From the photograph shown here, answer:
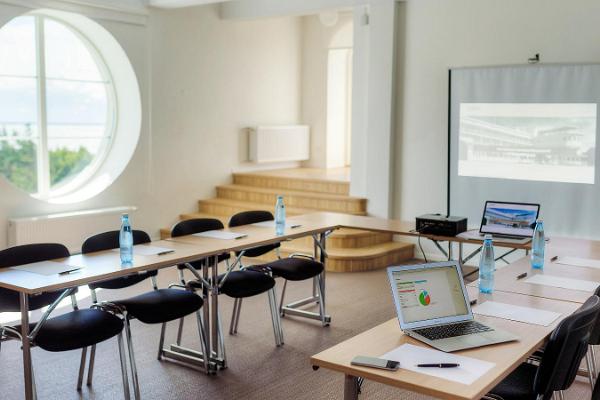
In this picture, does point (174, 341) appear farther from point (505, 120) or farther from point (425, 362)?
point (505, 120)

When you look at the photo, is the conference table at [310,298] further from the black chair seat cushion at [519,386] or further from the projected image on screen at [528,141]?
the projected image on screen at [528,141]

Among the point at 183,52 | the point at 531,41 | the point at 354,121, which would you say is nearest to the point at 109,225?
the point at 183,52

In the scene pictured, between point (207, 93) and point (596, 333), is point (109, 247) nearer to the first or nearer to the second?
point (596, 333)

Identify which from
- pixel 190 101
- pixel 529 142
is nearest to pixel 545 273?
pixel 529 142

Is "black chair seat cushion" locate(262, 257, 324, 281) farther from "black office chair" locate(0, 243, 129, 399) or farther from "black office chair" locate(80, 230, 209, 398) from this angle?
"black office chair" locate(0, 243, 129, 399)

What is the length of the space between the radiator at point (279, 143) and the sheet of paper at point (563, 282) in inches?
249

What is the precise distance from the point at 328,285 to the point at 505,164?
2247 mm

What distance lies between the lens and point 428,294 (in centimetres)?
300

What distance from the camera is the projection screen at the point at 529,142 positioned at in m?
6.84

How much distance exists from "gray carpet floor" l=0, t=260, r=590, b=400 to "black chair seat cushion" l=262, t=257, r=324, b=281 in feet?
1.40

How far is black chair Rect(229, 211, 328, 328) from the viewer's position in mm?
5305

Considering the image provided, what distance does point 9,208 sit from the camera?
7305 millimetres

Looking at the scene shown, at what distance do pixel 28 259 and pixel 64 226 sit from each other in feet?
12.1

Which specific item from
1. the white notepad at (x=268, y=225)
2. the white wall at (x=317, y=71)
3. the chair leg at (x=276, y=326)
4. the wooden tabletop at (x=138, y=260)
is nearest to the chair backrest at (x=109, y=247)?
the wooden tabletop at (x=138, y=260)
